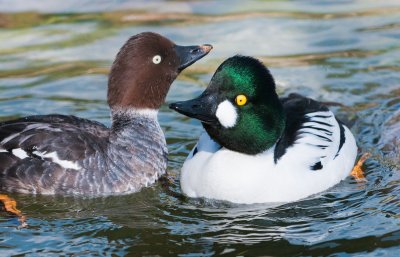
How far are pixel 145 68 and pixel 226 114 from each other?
5.29 feet

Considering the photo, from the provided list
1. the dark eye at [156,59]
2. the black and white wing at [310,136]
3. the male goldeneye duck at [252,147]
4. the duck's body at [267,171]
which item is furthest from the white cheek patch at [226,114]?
the dark eye at [156,59]

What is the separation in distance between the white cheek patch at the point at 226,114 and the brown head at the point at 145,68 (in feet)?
4.99

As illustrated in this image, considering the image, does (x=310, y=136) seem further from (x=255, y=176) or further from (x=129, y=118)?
(x=129, y=118)

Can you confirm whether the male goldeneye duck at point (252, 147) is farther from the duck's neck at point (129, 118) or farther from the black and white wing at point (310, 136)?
the duck's neck at point (129, 118)

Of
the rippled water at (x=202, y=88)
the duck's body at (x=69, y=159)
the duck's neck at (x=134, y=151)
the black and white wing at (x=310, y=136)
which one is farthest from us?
the duck's neck at (x=134, y=151)

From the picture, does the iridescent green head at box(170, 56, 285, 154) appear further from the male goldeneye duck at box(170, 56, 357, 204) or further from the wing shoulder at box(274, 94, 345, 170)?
the wing shoulder at box(274, 94, 345, 170)

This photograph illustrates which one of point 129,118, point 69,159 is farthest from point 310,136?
point 69,159

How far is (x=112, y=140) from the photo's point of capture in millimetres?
9281

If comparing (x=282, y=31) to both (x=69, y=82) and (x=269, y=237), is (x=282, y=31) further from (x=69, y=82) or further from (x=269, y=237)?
(x=269, y=237)

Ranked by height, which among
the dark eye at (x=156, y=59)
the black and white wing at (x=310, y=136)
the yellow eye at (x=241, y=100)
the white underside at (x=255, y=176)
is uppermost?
the dark eye at (x=156, y=59)

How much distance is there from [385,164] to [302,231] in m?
2.09

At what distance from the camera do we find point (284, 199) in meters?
8.38

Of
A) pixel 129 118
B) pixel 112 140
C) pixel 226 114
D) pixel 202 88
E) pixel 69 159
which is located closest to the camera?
pixel 226 114

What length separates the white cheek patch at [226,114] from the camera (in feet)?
26.3
